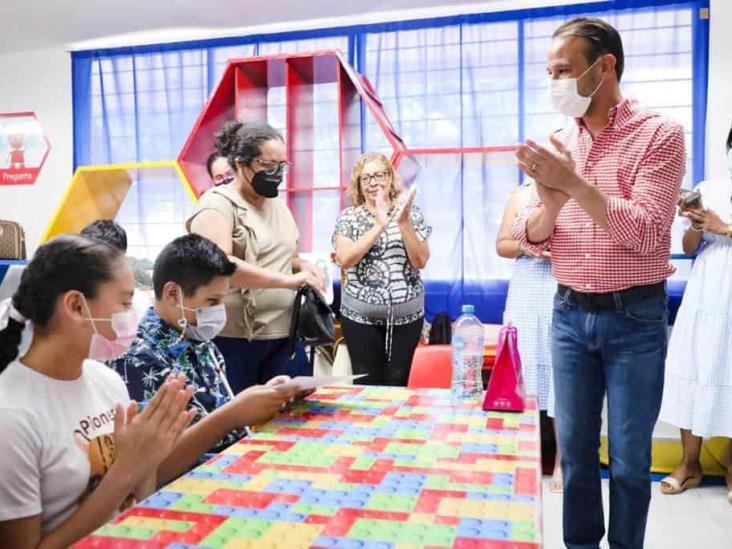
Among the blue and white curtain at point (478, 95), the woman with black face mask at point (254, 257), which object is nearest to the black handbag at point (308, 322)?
the woman with black face mask at point (254, 257)

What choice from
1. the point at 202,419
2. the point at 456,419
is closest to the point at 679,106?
the point at 456,419

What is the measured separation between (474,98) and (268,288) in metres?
1.94

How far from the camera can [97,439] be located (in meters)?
1.15

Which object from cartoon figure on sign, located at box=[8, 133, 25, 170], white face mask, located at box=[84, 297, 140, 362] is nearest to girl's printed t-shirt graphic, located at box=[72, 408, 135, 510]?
white face mask, located at box=[84, 297, 140, 362]

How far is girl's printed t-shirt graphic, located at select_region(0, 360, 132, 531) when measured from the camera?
986mm

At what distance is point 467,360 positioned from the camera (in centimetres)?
174

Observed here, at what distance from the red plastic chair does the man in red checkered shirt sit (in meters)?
0.68

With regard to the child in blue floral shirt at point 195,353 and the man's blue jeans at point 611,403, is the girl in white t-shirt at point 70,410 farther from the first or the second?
the man's blue jeans at point 611,403

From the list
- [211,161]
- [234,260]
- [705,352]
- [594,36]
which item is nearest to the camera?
[594,36]

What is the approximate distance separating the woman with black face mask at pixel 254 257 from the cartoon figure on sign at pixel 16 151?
2889 millimetres

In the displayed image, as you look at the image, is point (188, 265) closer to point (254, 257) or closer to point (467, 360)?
point (254, 257)

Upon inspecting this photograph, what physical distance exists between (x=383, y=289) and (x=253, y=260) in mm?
615

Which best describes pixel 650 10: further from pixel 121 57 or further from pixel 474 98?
pixel 121 57

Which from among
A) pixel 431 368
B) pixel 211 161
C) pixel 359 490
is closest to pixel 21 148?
pixel 211 161
